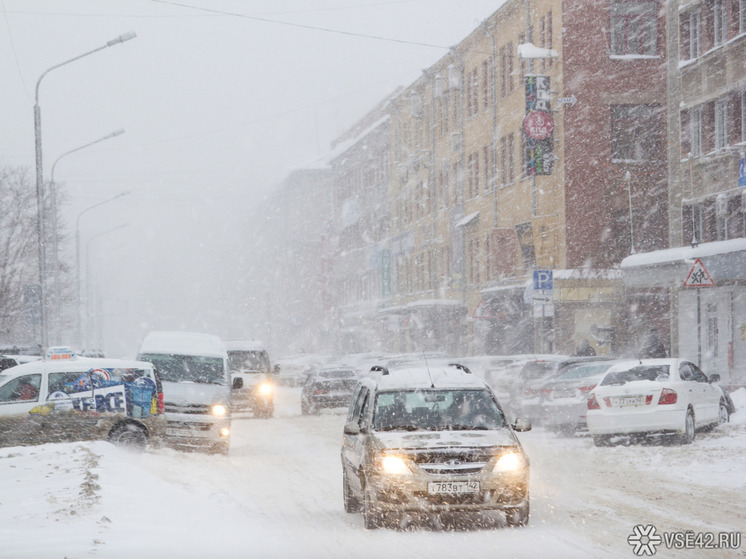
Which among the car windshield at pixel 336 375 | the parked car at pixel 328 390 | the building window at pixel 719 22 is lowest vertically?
the parked car at pixel 328 390

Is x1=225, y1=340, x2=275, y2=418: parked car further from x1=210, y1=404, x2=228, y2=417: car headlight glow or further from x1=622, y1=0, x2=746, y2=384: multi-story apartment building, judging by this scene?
x1=622, y1=0, x2=746, y2=384: multi-story apartment building

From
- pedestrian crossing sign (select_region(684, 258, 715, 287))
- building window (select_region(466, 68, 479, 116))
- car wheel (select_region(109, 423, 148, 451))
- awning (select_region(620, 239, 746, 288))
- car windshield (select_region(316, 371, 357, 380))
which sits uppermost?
building window (select_region(466, 68, 479, 116))

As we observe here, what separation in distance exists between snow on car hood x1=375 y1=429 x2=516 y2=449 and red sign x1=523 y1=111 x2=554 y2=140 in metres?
30.7

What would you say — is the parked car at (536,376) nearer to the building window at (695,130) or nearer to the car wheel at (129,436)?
the car wheel at (129,436)

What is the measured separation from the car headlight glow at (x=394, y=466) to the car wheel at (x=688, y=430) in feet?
30.8

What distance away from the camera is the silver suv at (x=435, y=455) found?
10.5 metres

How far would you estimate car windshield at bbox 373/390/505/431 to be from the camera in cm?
1136

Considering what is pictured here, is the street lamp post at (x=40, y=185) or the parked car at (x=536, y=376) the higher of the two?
the street lamp post at (x=40, y=185)

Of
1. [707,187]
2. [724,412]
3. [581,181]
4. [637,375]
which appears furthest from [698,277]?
[581,181]

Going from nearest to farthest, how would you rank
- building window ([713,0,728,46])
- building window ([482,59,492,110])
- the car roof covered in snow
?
the car roof covered in snow → building window ([713,0,728,46]) → building window ([482,59,492,110])

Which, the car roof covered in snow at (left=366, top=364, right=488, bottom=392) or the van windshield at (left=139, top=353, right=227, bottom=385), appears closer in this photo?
the car roof covered in snow at (left=366, top=364, right=488, bottom=392)

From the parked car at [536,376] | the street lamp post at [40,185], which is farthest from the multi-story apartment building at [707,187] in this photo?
the street lamp post at [40,185]

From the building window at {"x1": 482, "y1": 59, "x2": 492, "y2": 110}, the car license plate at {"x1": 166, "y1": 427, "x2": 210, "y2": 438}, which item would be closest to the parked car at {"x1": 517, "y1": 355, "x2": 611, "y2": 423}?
the car license plate at {"x1": 166, "y1": 427, "x2": 210, "y2": 438}

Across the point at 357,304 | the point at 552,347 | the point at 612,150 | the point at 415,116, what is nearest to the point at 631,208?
the point at 612,150
